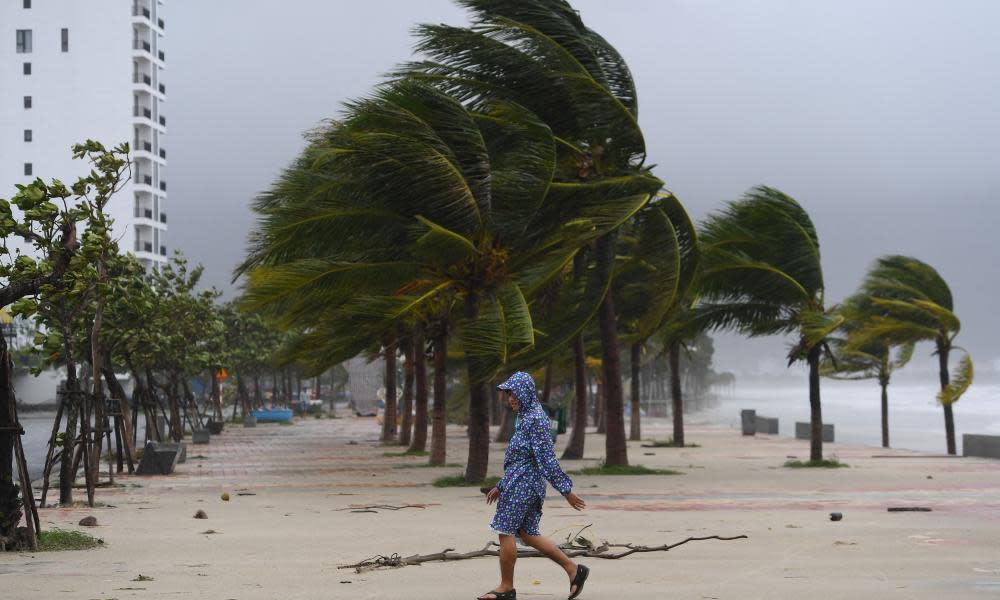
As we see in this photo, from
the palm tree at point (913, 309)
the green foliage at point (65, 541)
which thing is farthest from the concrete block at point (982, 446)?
the green foliage at point (65, 541)

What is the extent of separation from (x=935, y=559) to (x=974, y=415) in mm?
100306

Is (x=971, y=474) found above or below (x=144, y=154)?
below

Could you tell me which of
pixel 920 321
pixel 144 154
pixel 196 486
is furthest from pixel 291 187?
pixel 144 154

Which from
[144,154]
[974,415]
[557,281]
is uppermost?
[144,154]

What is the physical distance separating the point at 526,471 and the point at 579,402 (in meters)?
18.5

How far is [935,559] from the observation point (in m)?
11.0

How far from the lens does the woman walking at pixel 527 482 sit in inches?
348

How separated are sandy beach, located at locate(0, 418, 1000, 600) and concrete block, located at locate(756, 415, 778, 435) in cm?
2368

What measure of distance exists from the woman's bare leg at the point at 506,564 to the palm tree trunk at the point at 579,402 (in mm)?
16870

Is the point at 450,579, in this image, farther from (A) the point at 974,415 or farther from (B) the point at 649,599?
(A) the point at 974,415

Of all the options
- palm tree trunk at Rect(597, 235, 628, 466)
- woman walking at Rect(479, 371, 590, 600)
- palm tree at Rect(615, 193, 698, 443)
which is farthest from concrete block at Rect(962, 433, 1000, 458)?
woman walking at Rect(479, 371, 590, 600)

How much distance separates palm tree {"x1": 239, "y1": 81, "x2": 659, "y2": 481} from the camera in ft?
61.0

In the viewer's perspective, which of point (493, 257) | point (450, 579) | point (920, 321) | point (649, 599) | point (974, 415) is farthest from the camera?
point (974, 415)

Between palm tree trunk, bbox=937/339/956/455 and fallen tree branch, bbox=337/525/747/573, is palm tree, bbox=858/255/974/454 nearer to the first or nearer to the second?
palm tree trunk, bbox=937/339/956/455
